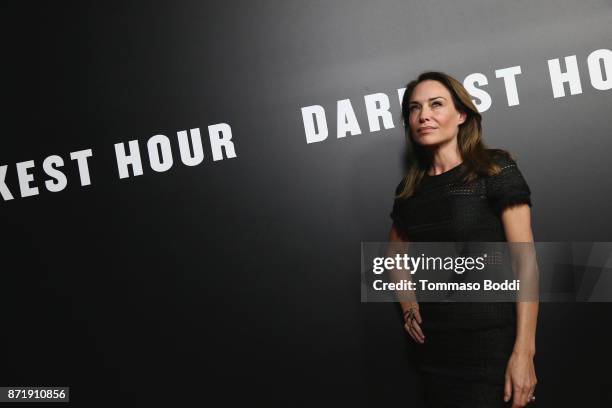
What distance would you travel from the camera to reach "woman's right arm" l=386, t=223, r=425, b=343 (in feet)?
7.47

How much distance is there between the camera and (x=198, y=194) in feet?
8.47

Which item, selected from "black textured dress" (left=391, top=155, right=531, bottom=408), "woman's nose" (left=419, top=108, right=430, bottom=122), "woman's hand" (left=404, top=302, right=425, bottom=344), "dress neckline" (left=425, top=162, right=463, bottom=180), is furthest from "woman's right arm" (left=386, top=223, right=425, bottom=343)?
"woman's nose" (left=419, top=108, right=430, bottom=122)

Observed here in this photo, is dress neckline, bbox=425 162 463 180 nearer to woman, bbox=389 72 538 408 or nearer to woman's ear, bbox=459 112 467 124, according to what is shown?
woman, bbox=389 72 538 408

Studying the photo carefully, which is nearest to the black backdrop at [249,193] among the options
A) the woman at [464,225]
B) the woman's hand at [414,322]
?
the woman's hand at [414,322]

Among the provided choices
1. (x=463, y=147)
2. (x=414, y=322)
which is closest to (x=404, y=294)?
(x=414, y=322)

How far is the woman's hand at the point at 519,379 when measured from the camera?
1.84 metres

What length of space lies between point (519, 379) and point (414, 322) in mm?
503

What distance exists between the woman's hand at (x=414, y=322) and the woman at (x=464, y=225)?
0.5 inches

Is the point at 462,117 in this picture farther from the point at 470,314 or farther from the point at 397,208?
the point at 470,314

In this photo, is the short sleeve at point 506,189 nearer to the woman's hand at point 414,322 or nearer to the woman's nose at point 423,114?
the woman's nose at point 423,114

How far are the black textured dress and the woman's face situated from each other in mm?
144

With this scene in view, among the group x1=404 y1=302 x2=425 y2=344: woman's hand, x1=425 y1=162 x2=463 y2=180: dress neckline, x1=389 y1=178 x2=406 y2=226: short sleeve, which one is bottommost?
x1=404 y1=302 x2=425 y2=344: woman's hand

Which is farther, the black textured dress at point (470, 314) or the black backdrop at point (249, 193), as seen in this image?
the black backdrop at point (249, 193)

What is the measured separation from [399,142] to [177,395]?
4.87 ft
